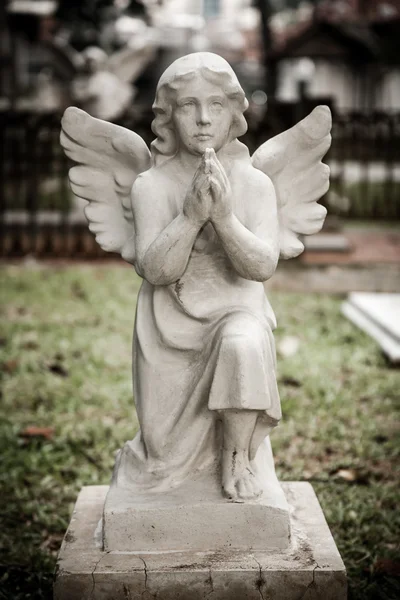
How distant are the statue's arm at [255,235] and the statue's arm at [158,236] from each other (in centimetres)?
11

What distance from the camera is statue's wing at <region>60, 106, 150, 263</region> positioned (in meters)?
3.25

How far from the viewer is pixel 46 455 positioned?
459cm

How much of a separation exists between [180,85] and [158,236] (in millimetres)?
488

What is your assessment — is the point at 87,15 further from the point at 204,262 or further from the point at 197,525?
the point at 197,525

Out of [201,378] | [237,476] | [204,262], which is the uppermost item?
[204,262]

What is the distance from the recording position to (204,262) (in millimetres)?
3094

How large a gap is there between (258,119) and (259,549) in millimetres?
7306

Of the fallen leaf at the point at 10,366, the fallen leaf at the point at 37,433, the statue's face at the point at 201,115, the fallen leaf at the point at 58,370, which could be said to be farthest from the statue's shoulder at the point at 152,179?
the fallen leaf at the point at 10,366

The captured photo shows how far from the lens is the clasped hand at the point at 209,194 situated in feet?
9.27

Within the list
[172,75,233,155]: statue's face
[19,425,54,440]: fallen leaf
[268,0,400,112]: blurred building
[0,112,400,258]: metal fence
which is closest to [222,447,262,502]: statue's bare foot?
[172,75,233,155]: statue's face

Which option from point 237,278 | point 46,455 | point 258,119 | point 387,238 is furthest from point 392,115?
point 237,278

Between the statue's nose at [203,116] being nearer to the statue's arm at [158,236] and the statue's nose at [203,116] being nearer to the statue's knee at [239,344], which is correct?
the statue's arm at [158,236]

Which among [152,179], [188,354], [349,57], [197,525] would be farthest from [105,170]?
[349,57]

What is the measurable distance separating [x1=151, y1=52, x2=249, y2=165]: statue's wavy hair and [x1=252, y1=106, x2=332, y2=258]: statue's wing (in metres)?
0.22
